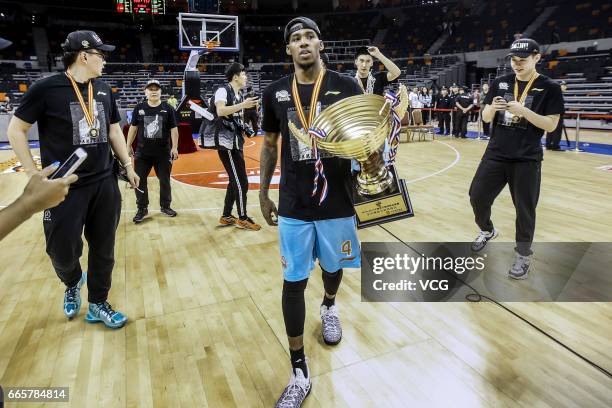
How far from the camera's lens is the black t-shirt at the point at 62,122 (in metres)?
2.33

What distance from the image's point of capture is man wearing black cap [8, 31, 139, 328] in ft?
7.75

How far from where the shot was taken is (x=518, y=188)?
3.15 m

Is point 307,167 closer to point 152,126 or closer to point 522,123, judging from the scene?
point 522,123

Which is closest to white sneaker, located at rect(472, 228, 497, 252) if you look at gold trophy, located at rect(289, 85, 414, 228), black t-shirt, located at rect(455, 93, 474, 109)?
gold trophy, located at rect(289, 85, 414, 228)

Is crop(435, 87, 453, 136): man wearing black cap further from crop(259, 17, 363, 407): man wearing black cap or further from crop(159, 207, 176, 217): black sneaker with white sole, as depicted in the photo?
crop(259, 17, 363, 407): man wearing black cap

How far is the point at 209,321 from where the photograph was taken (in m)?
2.76

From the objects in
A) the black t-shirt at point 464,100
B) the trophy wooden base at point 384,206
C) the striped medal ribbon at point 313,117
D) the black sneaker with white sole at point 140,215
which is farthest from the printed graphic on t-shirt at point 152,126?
the black t-shirt at point 464,100

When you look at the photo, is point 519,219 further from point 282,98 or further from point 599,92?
point 599,92

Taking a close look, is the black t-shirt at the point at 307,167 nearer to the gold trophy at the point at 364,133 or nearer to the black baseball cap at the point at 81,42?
the gold trophy at the point at 364,133

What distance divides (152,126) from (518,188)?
4076 millimetres

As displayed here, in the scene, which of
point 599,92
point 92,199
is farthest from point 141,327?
point 599,92

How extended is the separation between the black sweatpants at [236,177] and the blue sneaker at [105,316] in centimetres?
212

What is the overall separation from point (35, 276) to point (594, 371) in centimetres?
416

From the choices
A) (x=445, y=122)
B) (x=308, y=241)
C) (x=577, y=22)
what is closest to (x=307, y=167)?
(x=308, y=241)
